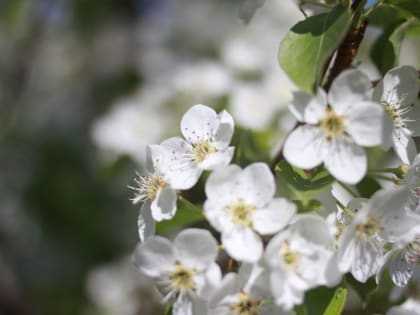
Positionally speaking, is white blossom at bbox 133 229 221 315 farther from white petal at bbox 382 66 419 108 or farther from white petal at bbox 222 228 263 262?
white petal at bbox 382 66 419 108

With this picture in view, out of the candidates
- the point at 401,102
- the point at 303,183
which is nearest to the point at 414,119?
the point at 401,102

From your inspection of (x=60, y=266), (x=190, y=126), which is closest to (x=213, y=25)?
(x=60, y=266)

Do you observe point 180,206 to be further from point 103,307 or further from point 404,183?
point 103,307

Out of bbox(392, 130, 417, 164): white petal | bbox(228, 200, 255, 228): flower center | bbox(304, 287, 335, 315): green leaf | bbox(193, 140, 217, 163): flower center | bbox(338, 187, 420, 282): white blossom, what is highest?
bbox(193, 140, 217, 163): flower center

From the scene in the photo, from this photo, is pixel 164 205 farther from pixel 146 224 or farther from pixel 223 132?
pixel 223 132

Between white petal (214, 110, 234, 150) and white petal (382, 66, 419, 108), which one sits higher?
white petal (214, 110, 234, 150)

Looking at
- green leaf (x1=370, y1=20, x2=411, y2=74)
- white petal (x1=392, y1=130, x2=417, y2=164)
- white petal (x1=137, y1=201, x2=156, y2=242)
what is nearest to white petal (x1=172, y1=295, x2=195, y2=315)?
white petal (x1=137, y1=201, x2=156, y2=242)
